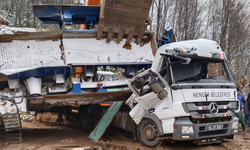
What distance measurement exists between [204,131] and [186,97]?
2.68 ft

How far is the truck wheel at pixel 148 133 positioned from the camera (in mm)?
6235

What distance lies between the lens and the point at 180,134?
5.59m

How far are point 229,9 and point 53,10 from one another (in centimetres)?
1585

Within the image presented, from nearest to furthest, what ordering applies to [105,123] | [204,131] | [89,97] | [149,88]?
[204,131]
[149,88]
[89,97]
[105,123]

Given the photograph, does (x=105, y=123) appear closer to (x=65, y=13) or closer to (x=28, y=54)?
(x=28, y=54)

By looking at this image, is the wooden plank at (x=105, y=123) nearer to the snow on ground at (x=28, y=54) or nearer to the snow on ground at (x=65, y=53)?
the snow on ground at (x=65, y=53)

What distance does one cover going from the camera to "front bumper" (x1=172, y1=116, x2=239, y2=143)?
18.3 ft

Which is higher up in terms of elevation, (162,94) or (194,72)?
(194,72)

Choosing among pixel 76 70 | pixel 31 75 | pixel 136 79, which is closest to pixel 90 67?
pixel 76 70

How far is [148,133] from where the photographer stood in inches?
252

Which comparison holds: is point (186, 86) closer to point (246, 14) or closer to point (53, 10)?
point (53, 10)

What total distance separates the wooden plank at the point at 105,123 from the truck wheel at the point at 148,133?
136 cm

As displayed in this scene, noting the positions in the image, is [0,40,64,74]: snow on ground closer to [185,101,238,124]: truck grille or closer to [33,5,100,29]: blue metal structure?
[33,5,100,29]: blue metal structure

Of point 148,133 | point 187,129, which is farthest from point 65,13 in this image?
point 187,129
